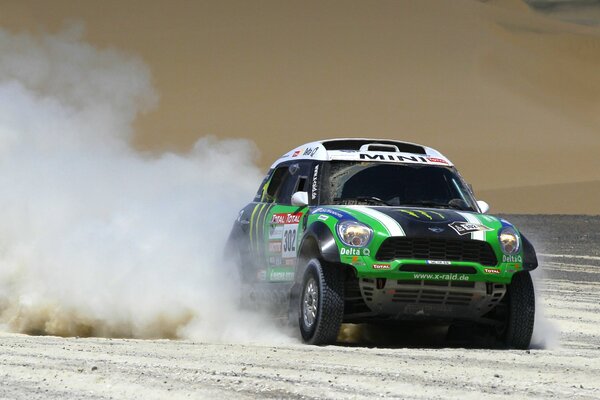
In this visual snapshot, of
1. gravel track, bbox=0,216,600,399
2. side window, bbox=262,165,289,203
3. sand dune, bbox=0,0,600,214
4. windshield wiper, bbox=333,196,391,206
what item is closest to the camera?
gravel track, bbox=0,216,600,399

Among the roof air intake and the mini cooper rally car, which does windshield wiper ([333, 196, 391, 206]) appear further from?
the roof air intake

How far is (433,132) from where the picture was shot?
7556 cm

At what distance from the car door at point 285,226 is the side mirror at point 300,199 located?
157 mm

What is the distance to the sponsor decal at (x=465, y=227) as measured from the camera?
10.0 meters

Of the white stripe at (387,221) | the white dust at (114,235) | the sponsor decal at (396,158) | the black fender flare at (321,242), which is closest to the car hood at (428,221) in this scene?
the white stripe at (387,221)

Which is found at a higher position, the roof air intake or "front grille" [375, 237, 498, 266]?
the roof air intake

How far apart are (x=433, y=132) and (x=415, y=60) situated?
1311 cm

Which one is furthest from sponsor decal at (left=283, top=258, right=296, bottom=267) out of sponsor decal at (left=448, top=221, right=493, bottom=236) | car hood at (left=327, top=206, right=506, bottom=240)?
sponsor decal at (left=448, top=221, right=493, bottom=236)

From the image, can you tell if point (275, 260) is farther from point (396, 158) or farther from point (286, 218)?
point (396, 158)

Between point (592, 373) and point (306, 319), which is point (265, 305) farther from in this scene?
point (592, 373)

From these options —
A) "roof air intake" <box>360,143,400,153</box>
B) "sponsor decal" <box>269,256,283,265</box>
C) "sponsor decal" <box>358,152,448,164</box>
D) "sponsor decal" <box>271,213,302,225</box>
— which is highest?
"roof air intake" <box>360,143,400,153</box>

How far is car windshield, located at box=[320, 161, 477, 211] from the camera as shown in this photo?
427 inches

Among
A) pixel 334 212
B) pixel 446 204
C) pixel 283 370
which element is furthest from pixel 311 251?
pixel 283 370

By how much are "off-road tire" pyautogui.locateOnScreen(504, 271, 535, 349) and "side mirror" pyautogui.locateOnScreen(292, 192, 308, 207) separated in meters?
1.80
